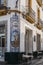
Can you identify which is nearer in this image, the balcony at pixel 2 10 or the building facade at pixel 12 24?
the building facade at pixel 12 24

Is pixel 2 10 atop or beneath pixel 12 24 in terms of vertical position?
atop

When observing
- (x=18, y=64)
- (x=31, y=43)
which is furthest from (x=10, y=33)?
(x=31, y=43)

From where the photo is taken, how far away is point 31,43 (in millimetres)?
20812

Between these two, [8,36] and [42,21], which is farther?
[42,21]

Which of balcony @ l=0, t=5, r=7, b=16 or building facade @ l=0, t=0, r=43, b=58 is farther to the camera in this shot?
balcony @ l=0, t=5, r=7, b=16

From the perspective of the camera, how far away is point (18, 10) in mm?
16172

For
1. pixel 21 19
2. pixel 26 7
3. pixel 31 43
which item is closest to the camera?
pixel 21 19

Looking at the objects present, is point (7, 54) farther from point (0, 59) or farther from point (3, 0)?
point (3, 0)

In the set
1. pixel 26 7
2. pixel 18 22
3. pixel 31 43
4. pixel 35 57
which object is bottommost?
pixel 35 57

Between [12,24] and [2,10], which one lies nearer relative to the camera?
[12,24]

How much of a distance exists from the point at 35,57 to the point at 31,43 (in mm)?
1719

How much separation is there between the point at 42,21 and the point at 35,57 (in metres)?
6.15

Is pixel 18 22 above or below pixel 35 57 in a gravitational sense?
above

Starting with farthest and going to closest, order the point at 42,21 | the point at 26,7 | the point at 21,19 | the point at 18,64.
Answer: the point at 42,21 < the point at 26,7 < the point at 21,19 < the point at 18,64
